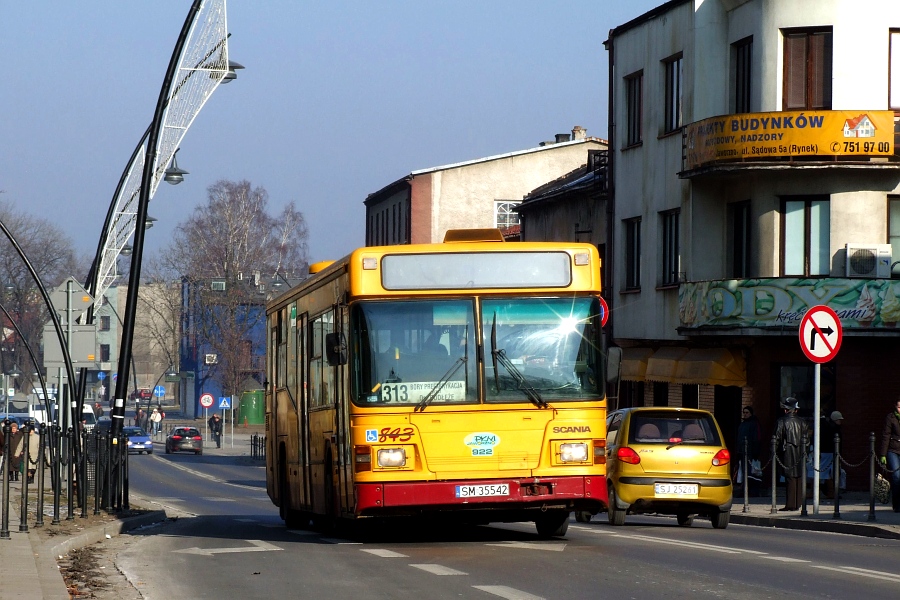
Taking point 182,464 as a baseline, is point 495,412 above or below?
above

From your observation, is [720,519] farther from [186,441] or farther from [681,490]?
[186,441]

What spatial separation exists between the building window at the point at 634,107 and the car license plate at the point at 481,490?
88.4 ft

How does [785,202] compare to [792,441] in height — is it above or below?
above

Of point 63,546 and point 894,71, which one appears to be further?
point 894,71

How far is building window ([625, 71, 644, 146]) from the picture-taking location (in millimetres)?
40906

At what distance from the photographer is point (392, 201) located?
7606cm

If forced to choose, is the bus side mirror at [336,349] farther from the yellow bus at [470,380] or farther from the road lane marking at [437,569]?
the road lane marking at [437,569]

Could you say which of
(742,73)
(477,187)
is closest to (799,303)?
(742,73)

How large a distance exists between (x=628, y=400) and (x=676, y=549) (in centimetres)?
2864

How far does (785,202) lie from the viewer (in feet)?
112

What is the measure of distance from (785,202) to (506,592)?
24.5 meters

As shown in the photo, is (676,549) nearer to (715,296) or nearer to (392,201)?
(715,296)

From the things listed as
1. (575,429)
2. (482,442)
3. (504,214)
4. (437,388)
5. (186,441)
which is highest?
(504,214)

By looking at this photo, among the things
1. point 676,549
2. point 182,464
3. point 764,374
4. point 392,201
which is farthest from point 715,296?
point 392,201
